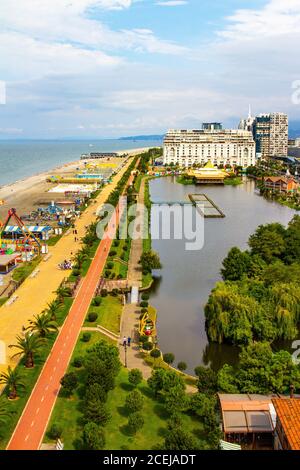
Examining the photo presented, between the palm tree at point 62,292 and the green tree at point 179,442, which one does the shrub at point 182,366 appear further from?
the palm tree at point 62,292

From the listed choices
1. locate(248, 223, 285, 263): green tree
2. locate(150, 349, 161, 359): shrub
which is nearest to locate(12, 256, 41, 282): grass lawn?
locate(150, 349, 161, 359): shrub

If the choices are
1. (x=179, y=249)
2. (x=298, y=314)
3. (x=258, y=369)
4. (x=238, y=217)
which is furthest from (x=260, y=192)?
(x=258, y=369)

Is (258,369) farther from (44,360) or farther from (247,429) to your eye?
(44,360)

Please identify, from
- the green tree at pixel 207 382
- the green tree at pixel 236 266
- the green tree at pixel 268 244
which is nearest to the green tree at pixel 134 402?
the green tree at pixel 207 382

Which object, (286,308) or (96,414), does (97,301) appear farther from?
(96,414)

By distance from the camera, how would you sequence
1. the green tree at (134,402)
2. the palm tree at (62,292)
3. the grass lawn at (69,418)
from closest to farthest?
the grass lawn at (69,418), the green tree at (134,402), the palm tree at (62,292)

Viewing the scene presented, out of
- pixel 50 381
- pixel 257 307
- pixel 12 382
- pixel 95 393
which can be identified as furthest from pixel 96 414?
pixel 257 307

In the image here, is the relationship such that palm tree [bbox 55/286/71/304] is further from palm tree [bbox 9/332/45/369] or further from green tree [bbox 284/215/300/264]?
green tree [bbox 284/215/300/264]
